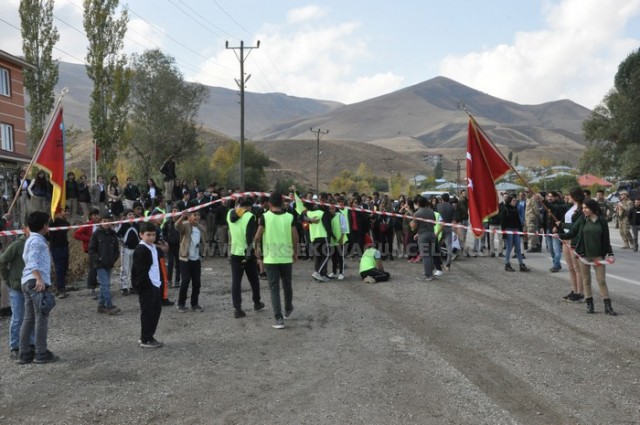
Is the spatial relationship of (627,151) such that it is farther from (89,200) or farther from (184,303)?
(184,303)

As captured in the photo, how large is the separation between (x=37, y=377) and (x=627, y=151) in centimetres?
6247

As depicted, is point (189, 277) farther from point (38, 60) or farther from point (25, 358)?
point (38, 60)

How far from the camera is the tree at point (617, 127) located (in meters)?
59.9

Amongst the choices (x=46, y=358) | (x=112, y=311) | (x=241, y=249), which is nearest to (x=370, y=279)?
(x=241, y=249)

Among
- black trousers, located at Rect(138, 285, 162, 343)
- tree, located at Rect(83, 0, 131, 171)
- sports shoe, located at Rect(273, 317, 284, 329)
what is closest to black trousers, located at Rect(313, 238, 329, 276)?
sports shoe, located at Rect(273, 317, 284, 329)

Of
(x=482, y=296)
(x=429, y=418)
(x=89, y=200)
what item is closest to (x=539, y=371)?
(x=429, y=418)

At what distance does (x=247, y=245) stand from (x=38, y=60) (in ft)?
106

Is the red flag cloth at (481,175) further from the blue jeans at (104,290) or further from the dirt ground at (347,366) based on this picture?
the blue jeans at (104,290)

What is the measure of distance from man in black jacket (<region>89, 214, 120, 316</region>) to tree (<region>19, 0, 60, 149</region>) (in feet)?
93.7

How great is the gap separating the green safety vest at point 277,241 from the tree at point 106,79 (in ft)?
97.8

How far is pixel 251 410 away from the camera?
18.1ft

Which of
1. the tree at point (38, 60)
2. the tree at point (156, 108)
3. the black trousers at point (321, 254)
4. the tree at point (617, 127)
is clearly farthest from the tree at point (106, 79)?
the tree at point (617, 127)

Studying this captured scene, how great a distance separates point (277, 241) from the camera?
9.03 meters

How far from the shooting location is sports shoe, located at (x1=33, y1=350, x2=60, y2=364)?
23.6 feet
